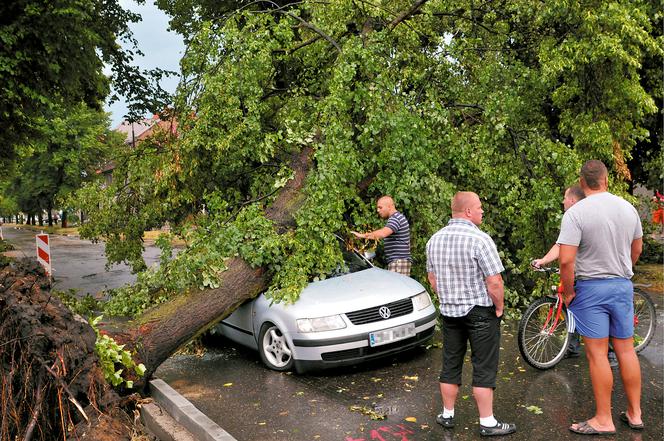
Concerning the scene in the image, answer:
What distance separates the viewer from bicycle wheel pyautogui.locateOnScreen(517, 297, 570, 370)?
19.2ft

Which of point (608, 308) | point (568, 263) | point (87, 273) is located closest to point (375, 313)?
point (568, 263)

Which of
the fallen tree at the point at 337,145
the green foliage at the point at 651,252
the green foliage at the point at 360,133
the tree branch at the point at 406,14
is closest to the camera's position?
the fallen tree at the point at 337,145

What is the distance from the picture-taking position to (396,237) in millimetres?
7234

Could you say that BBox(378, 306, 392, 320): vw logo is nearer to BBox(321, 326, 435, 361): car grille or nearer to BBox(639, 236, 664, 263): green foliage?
BBox(321, 326, 435, 361): car grille

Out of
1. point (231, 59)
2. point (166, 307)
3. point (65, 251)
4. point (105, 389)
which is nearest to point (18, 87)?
point (231, 59)

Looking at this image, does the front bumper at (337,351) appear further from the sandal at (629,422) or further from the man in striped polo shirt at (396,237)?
the sandal at (629,422)

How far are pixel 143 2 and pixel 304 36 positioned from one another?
1151 cm

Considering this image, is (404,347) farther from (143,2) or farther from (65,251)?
(65,251)

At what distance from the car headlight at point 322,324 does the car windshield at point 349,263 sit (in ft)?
3.66

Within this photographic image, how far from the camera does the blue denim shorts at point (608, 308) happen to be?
4.22 m

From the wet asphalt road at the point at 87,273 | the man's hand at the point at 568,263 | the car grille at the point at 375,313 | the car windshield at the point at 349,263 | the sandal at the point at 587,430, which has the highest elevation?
the man's hand at the point at 568,263

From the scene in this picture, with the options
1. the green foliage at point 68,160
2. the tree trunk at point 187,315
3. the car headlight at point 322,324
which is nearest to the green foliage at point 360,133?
the tree trunk at point 187,315

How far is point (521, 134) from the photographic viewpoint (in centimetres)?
770

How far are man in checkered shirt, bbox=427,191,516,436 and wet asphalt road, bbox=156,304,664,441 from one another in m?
0.44
